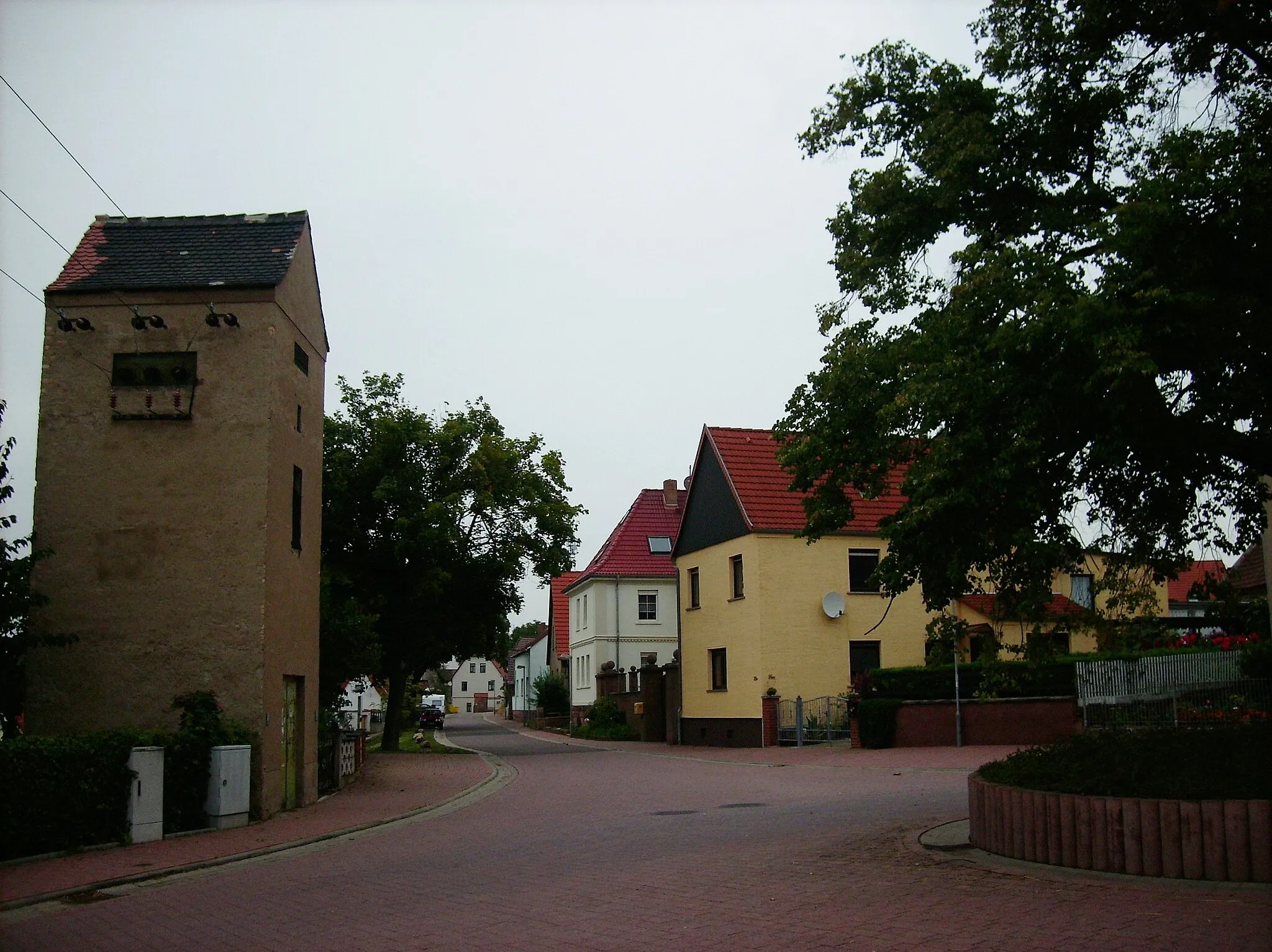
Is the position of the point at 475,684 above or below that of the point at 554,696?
below

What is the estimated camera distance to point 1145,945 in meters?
7.27

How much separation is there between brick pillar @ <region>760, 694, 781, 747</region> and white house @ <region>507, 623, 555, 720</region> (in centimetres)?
3795

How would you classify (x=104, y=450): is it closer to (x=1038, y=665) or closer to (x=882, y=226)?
(x=882, y=226)

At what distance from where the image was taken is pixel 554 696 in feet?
207

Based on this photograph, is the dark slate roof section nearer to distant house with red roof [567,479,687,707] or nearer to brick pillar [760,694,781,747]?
brick pillar [760,694,781,747]

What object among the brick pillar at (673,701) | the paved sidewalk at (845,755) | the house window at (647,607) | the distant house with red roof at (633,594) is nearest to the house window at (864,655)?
the paved sidewalk at (845,755)

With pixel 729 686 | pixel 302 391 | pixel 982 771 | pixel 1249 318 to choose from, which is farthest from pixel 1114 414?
pixel 729 686

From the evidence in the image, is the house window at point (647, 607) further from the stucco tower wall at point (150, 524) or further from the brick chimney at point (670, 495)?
the stucco tower wall at point (150, 524)

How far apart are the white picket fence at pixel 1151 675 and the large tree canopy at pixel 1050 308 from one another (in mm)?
11977

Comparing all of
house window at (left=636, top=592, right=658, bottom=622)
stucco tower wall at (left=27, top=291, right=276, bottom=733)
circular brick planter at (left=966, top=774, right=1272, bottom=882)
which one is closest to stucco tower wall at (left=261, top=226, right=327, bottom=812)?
stucco tower wall at (left=27, top=291, right=276, bottom=733)

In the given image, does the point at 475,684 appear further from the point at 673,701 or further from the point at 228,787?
the point at 228,787

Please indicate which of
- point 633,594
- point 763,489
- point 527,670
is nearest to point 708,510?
point 763,489

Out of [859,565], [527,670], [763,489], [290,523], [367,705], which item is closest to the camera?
[290,523]

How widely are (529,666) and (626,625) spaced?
39718 millimetres
